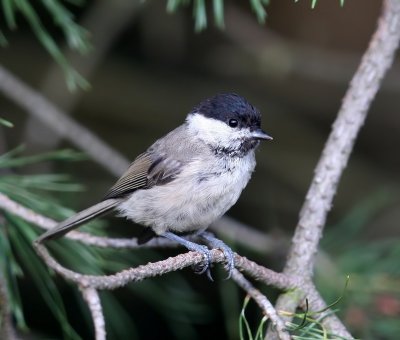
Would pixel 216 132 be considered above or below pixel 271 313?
above

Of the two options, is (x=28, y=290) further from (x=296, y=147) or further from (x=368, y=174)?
(x=368, y=174)

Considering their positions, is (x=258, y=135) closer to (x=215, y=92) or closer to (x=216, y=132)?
(x=216, y=132)

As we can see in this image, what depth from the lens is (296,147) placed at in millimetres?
3297

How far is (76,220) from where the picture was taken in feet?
5.84

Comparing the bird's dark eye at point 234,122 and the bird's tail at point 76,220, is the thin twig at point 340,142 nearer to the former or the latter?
the bird's dark eye at point 234,122

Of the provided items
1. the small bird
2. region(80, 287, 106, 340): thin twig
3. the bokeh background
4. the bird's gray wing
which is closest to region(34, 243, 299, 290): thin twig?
region(80, 287, 106, 340): thin twig

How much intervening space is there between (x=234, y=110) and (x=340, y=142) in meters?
0.46

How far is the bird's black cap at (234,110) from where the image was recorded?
2086 millimetres

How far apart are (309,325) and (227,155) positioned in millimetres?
798

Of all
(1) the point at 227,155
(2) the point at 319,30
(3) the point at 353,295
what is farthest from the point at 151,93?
(3) the point at 353,295

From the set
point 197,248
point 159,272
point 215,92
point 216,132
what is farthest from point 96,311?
point 215,92

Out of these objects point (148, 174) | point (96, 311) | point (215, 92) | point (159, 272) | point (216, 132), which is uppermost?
point (215, 92)

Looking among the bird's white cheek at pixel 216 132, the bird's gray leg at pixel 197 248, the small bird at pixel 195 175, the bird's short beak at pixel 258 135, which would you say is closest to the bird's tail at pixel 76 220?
the small bird at pixel 195 175

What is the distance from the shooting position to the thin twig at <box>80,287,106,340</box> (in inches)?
52.9
